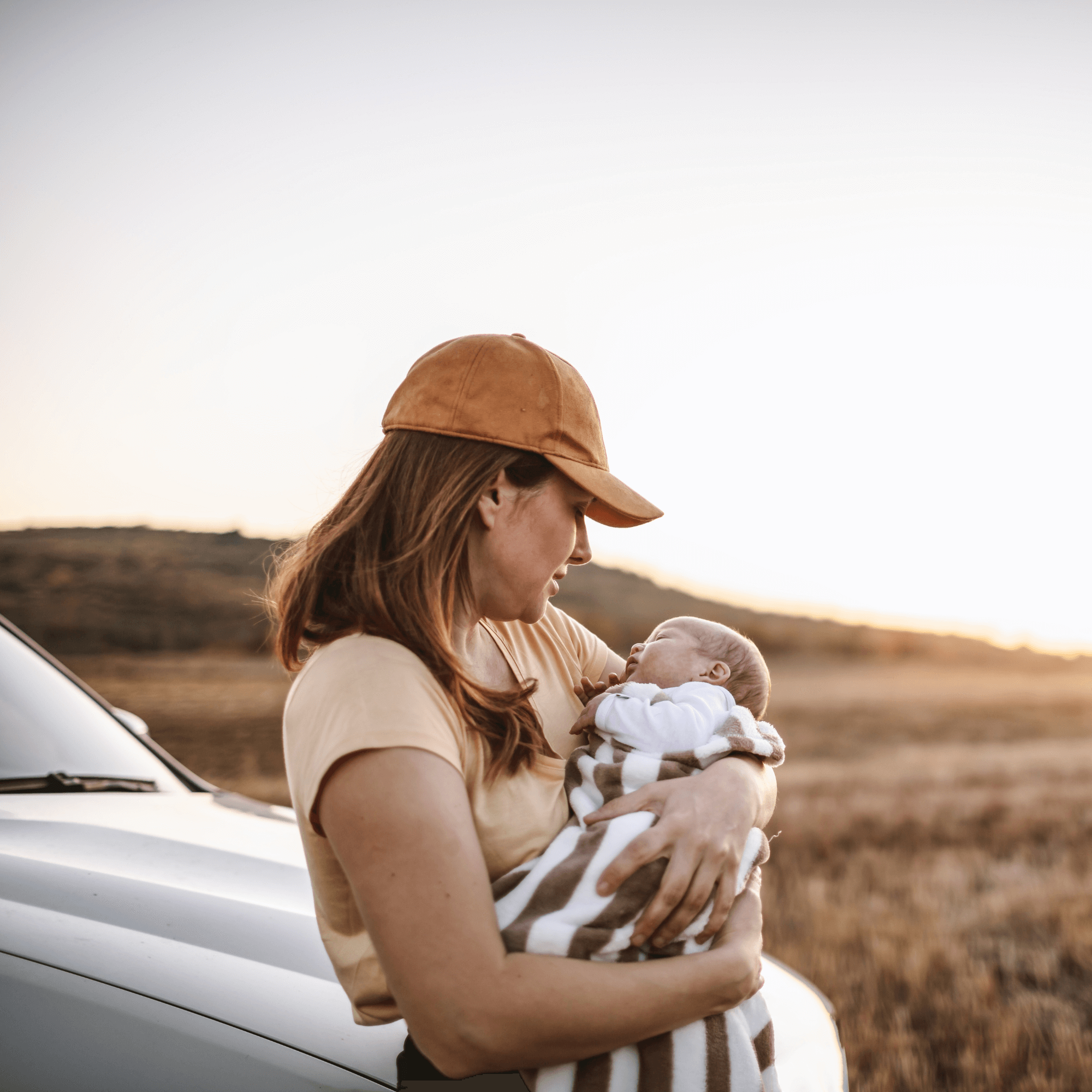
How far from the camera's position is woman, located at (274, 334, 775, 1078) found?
131 cm

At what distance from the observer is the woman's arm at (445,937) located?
1.30m

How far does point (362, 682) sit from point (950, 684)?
34.2 metres

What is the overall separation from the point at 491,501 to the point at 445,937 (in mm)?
737

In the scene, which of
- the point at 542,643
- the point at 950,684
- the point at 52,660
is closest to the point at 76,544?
the point at 52,660

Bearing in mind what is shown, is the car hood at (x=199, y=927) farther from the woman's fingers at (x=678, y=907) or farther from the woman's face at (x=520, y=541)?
the woman's face at (x=520, y=541)

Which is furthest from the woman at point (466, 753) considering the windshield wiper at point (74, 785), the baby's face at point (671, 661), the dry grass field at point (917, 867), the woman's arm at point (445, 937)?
the dry grass field at point (917, 867)

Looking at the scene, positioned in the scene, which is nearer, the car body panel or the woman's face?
the car body panel

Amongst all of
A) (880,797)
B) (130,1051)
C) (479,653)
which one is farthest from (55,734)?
(880,797)

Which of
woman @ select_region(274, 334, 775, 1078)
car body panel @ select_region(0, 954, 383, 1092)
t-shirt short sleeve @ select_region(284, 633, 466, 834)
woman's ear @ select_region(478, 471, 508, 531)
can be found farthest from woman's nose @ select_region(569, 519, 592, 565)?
car body panel @ select_region(0, 954, 383, 1092)

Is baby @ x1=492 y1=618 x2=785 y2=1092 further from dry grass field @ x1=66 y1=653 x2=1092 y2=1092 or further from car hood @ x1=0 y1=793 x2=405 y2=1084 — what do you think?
dry grass field @ x1=66 y1=653 x2=1092 y2=1092

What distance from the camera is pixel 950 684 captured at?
105 feet

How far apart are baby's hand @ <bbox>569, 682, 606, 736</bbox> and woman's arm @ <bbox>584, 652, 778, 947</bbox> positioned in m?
0.30

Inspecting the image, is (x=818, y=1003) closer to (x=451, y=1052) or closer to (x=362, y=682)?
(x=451, y=1052)

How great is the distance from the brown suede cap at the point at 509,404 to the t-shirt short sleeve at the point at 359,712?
0.42 meters
